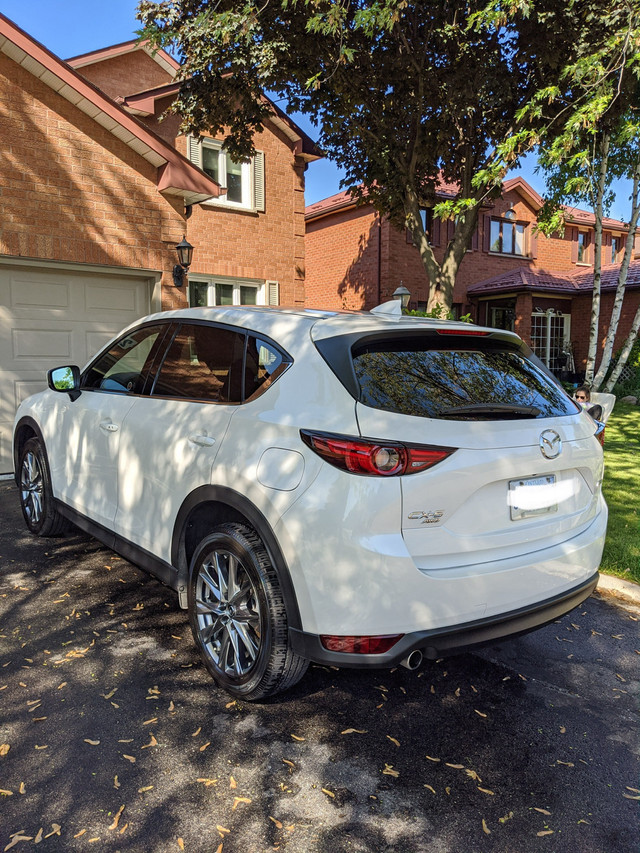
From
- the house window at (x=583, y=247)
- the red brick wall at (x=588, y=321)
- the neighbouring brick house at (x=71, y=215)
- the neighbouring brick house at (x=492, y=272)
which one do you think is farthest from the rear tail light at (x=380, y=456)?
the house window at (x=583, y=247)

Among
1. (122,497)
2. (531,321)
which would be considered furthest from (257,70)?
(531,321)

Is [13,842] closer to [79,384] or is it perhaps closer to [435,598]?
[435,598]

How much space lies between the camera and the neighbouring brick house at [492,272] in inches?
776

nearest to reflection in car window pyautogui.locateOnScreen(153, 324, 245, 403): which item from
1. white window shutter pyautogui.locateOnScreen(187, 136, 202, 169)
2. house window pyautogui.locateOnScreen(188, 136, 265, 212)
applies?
house window pyautogui.locateOnScreen(188, 136, 265, 212)

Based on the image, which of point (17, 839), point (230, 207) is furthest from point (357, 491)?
point (230, 207)

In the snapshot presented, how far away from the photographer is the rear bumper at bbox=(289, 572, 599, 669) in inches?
96.0

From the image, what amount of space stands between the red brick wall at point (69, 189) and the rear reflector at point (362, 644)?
6.86m

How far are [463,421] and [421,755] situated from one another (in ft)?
4.50

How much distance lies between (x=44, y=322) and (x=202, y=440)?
5.90m

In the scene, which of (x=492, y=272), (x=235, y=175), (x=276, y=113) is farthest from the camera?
(x=492, y=272)

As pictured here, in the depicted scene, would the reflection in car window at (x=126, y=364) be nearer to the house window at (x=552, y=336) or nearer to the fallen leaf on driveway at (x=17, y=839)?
the fallen leaf on driveway at (x=17, y=839)

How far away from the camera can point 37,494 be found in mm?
5129

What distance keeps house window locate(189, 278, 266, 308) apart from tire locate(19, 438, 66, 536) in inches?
354

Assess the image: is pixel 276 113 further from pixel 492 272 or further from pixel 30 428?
pixel 492 272
